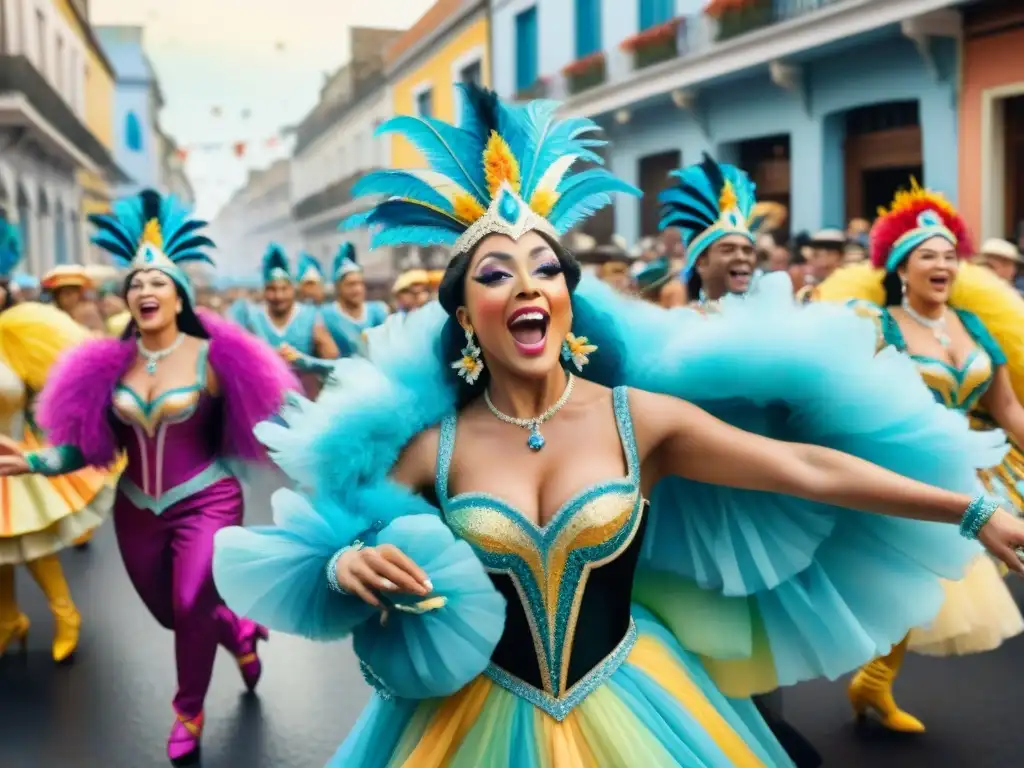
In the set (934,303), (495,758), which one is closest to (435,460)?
(495,758)

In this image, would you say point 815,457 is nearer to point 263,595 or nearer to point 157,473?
point 263,595

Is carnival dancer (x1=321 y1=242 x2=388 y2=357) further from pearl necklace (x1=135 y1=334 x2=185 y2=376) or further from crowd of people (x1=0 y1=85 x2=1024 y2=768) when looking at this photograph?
crowd of people (x1=0 y1=85 x2=1024 y2=768)

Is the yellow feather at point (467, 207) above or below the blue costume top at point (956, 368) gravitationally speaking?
above

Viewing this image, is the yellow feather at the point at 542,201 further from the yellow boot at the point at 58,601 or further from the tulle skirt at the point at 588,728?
the yellow boot at the point at 58,601

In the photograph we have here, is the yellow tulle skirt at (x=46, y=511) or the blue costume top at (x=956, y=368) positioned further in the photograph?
the yellow tulle skirt at (x=46, y=511)

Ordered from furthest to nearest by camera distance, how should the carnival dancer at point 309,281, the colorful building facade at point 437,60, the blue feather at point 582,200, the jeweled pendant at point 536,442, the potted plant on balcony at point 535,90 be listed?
the colorful building facade at point 437,60, the potted plant on balcony at point 535,90, the carnival dancer at point 309,281, the blue feather at point 582,200, the jeweled pendant at point 536,442

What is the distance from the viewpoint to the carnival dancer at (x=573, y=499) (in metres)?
2.67

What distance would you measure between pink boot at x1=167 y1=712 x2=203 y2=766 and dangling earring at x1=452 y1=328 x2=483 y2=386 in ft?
8.62

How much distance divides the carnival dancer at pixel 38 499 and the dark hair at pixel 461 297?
12.3ft

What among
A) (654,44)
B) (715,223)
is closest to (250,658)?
(715,223)

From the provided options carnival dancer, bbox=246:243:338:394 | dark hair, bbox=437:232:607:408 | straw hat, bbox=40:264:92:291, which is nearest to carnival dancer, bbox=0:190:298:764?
dark hair, bbox=437:232:607:408

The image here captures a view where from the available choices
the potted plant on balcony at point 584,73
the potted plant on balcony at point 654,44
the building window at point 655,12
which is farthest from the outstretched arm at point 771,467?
the potted plant on balcony at point 584,73

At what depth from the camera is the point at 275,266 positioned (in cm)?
1108

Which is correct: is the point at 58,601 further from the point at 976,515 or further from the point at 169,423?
the point at 976,515
